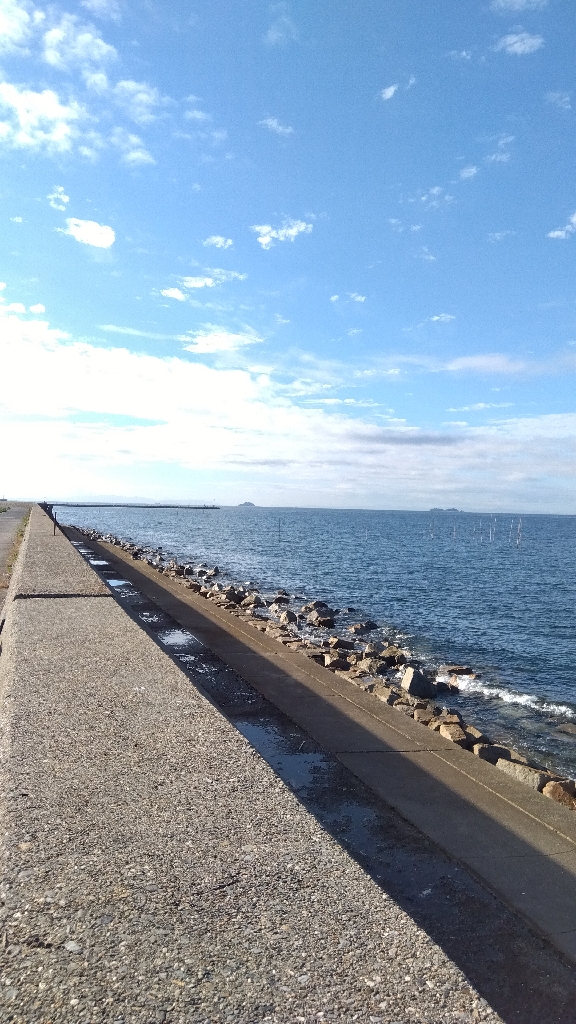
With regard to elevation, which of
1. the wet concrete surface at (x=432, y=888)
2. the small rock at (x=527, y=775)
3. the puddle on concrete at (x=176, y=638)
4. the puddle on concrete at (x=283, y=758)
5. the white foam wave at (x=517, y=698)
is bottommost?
the white foam wave at (x=517, y=698)

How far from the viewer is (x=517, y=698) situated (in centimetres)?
1396

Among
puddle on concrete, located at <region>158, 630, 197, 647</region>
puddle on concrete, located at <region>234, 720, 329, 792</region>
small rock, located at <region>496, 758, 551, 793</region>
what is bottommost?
small rock, located at <region>496, 758, 551, 793</region>

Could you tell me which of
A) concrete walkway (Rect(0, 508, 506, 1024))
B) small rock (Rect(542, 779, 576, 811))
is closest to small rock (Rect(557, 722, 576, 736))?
small rock (Rect(542, 779, 576, 811))

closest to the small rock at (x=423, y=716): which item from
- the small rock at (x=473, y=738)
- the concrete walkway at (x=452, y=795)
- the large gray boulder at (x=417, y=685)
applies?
Answer: the small rock at (x=473, y=738)

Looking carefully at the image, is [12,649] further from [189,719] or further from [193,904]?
[193,904]

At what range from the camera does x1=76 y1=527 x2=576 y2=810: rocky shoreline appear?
8.16 m

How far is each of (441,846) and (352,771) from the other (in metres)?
1.36

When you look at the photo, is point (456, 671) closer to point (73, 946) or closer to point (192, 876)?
point (192, 876)

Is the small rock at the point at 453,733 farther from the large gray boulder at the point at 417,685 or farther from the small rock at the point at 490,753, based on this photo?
the large gray boulder at the point at 417,685

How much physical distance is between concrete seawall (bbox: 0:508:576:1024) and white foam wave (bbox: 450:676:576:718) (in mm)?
7942

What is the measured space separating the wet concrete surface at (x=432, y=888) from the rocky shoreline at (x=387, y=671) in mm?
2144

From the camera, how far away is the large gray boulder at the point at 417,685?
43.1 feet

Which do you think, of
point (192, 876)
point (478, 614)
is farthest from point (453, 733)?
point (478, 614)

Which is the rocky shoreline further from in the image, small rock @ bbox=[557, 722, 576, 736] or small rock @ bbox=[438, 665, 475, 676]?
small rock @ bbox=[557, 722, 576, 736]
